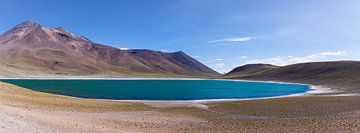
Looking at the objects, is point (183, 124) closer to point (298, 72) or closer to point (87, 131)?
point (87, 131)

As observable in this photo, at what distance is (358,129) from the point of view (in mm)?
23625

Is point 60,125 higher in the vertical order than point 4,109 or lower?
lower

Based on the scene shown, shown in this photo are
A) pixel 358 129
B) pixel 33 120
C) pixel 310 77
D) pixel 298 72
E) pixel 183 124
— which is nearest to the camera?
pixel 33 120

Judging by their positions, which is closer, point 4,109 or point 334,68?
point 4,109

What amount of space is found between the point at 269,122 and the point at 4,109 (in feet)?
78.1

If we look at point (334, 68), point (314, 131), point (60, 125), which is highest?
point (334, 68)

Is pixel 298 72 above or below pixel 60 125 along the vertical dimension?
above

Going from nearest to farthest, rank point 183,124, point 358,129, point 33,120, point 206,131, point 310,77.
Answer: point 33,120 → point 358,129 → point 206,131 → point 183,124 → point 310,77

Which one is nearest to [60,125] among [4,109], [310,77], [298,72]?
[4,109]

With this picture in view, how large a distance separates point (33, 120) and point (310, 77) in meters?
174

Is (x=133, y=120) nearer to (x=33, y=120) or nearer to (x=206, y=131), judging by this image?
(x=206, y=131)

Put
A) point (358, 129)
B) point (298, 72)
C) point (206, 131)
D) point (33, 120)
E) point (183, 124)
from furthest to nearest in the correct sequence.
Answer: point (298, 72)
point (183, 124)
point (206, 131)
point (358, 129)
point (33, 120)

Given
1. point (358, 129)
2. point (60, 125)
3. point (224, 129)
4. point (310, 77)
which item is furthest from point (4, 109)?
point (310, 77)

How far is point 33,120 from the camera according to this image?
19.8 meters
